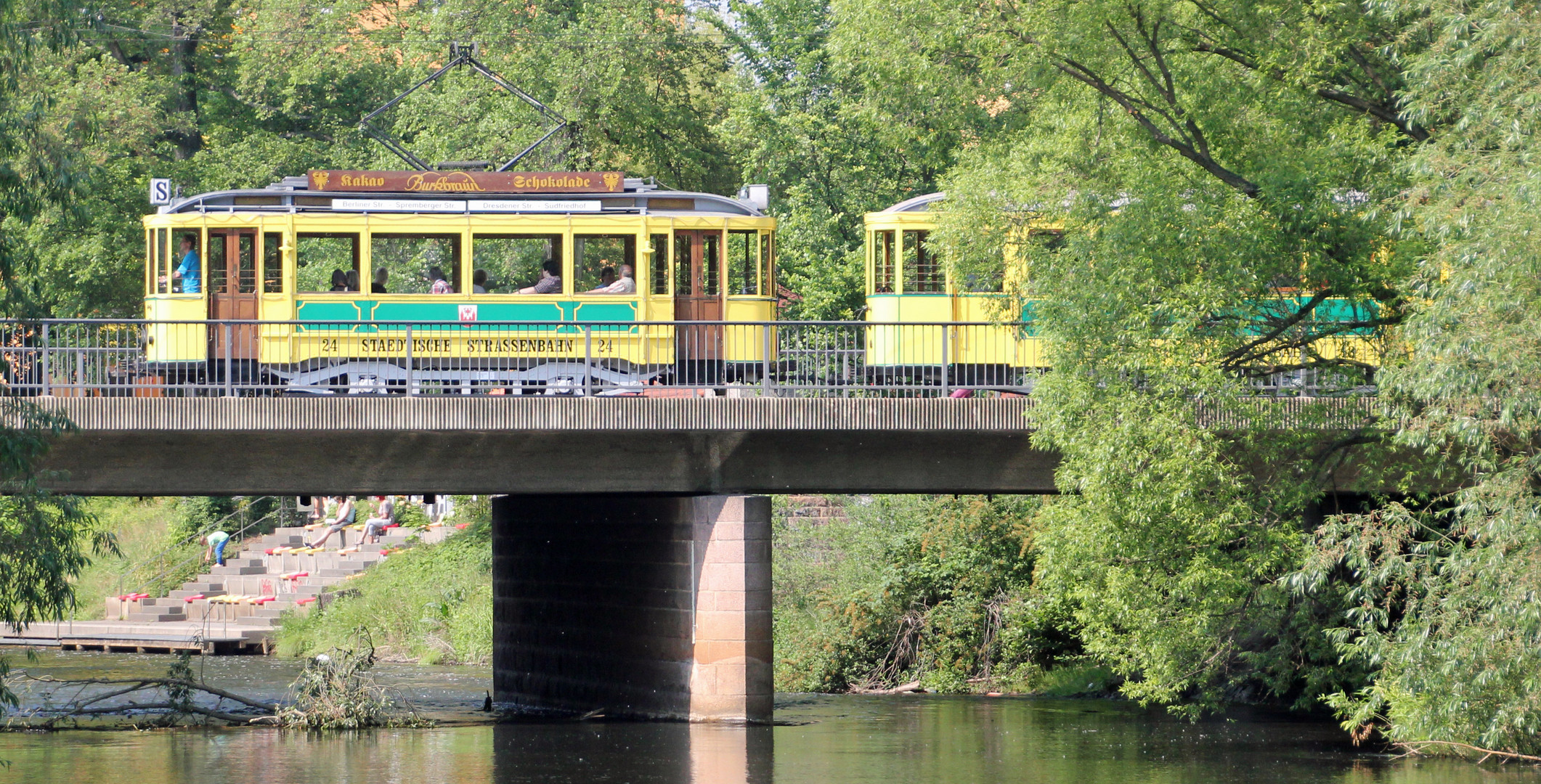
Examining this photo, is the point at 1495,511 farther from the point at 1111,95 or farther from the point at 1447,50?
the point at 1111,95

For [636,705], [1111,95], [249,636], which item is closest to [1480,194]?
[1111,95]

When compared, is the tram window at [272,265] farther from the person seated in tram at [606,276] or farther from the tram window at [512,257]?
the person seated in tram at [606,276]

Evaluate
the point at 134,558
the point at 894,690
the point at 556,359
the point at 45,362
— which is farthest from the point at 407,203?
the point at 134,558

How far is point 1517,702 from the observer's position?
18266 mm

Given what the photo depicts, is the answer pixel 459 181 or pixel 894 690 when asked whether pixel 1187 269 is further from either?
pixel 894 690

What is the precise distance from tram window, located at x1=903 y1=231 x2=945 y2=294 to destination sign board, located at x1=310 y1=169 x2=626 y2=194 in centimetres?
444

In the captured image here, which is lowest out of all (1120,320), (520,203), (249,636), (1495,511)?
(249,636)

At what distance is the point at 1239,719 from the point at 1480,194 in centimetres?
1007

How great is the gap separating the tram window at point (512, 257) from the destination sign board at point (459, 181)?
0.69 m

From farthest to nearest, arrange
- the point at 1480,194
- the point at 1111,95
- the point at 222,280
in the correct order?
the point at 222,280 → the point at 1111,95 → the point at 1480,194

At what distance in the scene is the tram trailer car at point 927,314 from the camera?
24375 millimetres

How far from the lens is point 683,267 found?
1027 inches

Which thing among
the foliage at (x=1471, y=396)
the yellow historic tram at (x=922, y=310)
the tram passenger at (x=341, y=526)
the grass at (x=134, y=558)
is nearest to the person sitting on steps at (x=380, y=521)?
the tram passenger at (x=341, y=526)

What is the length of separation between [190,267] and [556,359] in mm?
5528
